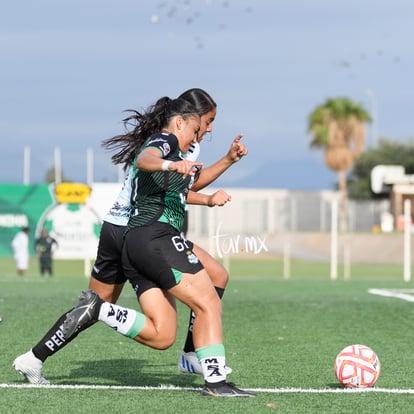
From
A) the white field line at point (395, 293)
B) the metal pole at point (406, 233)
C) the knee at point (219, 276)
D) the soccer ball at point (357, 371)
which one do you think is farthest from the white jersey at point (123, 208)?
the metal pole at point (406, 233)

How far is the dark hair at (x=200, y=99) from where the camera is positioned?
7.17m

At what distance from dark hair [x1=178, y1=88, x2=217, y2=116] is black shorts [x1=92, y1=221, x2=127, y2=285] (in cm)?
97

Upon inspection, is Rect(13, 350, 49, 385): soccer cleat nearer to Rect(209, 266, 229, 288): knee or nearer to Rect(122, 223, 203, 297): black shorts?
Rect(122, 223, 203, 297): black shorts

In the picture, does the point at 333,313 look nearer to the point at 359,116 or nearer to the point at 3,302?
the point at 3,302

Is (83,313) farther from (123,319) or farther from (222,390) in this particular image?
(222,390)

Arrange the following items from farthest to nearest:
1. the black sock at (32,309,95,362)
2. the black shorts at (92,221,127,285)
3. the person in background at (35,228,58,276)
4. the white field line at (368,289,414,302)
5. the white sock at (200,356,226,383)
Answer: the person in background at (35,228,58,276)
the white field line at (368,289,414,302)
the black shorts at (92,221,127,285)
the black sock at (32,309,95,362)
the white sock at (200,356,226,383)

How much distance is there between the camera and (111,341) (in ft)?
36.1

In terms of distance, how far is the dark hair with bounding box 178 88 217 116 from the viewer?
23.5 ft

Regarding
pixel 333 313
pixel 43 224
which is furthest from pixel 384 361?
pixel 43 224

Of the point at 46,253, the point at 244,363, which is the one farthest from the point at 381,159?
the point at 244,363

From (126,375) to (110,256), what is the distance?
4.51 feet

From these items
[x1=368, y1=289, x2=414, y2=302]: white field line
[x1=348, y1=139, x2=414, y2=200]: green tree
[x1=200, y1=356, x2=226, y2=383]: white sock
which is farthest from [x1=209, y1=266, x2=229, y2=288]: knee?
[x1=348, y1=139, x2=414, y2=200]: green tree

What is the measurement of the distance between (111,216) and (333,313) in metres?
8.48

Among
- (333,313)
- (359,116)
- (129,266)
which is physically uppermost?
(359,116)
